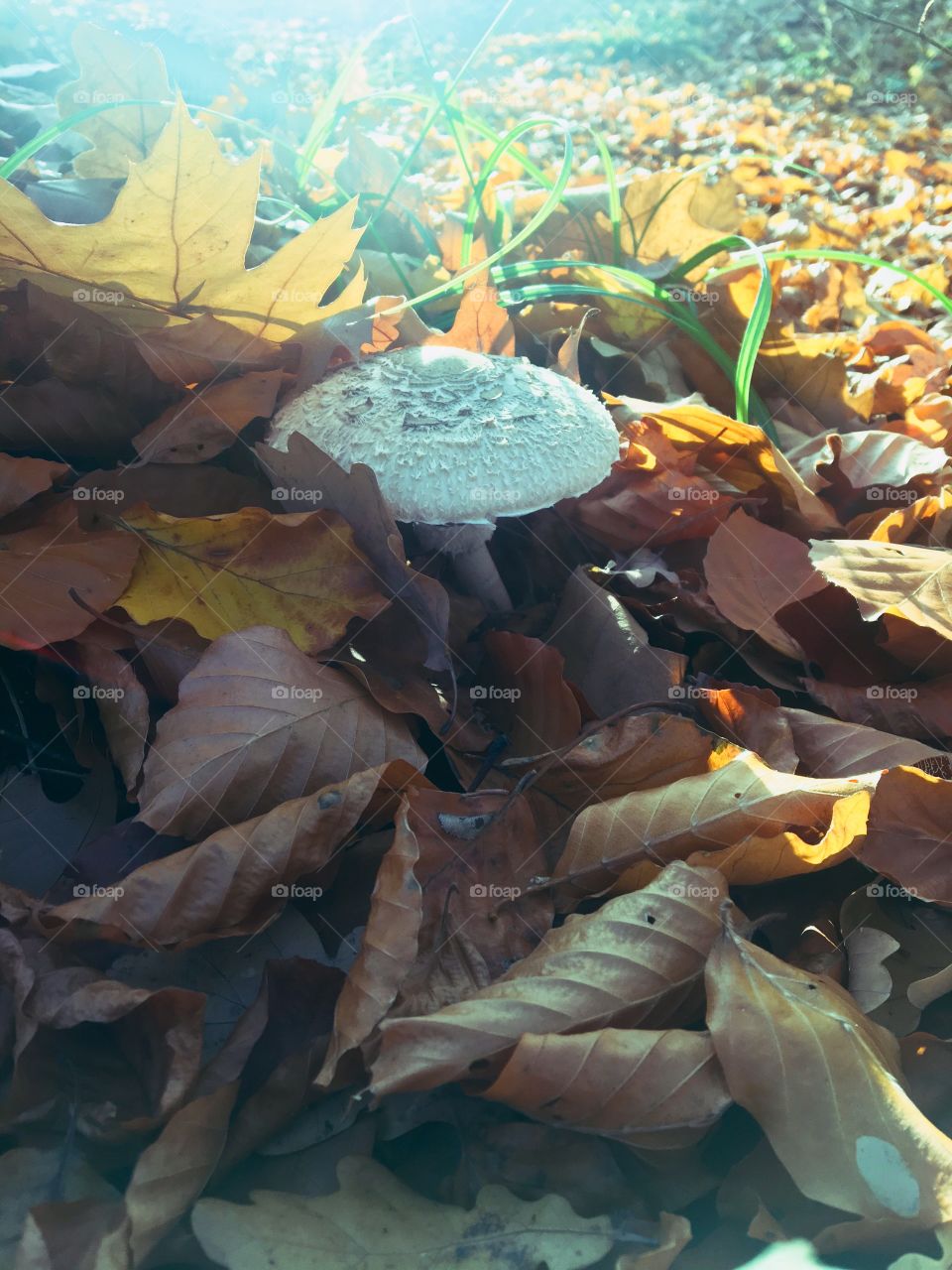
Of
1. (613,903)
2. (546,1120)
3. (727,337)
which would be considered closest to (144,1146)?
(546,1120)

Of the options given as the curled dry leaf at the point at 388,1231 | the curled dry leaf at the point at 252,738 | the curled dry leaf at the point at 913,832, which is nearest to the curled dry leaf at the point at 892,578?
the curled dry leaf at the point at 913,832

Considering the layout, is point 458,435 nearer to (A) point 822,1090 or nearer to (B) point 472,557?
(B) point 472,557

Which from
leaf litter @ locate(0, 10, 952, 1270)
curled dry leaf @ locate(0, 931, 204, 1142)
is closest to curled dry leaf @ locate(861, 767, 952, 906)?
leaf litter @ locate(0, 10, 952, 1270)

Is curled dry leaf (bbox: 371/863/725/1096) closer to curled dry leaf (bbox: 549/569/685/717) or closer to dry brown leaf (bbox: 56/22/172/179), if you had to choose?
curled dry leaf (bbox: 549/569/685/717)

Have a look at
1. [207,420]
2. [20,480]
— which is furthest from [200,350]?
[20,480]

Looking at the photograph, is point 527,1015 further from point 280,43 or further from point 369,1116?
point 280,43

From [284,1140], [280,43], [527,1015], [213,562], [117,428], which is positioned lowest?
[284,1140]
